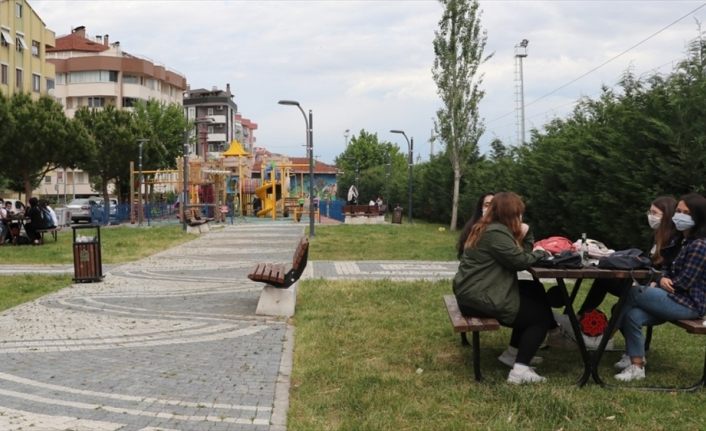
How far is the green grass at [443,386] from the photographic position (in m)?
4.80

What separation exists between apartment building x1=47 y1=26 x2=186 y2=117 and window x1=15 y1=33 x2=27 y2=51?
27.1 meters

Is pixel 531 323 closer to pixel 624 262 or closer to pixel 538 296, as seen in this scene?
pixel 538 296

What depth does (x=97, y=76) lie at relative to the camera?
85.8m

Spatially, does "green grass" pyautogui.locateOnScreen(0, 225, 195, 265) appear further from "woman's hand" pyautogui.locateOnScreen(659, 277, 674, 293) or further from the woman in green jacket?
"woman's hand" pyautogui.locateOnScreen(659, 277, 674, 293)

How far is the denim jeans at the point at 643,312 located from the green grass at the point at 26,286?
24.9 ft

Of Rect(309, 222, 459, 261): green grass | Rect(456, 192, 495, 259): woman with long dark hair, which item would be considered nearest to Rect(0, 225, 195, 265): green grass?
Rect(309, 222, 459, 261): green grass

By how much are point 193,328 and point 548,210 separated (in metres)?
12.9

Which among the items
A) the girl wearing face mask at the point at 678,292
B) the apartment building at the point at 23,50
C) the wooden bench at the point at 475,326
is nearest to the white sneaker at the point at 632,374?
the girl wearing face mask at the point at 678,292

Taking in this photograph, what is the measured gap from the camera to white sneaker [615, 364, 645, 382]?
5719mm

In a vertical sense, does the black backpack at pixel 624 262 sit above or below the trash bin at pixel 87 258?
above

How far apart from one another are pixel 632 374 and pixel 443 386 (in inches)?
57.4

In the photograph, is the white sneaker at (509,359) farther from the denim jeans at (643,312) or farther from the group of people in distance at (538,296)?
the denim jeans at (643,312)

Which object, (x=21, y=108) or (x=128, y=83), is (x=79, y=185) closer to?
(x=128, y=83)

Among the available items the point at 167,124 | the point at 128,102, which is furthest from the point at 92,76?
the point at 167,124
